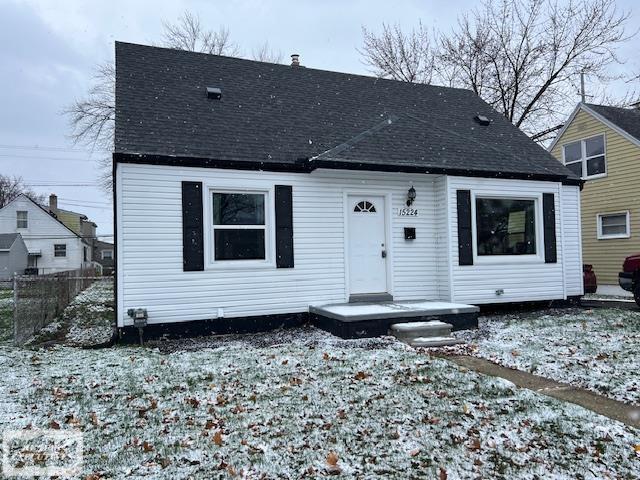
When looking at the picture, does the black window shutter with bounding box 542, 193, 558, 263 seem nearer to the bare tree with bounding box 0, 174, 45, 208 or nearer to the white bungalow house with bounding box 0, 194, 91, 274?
the white bungalow house with bounding box 0, 194, 91, 274

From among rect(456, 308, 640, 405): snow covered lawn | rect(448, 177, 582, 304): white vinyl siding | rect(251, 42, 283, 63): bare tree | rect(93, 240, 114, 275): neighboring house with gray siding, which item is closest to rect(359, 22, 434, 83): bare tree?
rect(251, 42, 283, 63): bare tree

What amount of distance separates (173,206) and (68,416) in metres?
4.38

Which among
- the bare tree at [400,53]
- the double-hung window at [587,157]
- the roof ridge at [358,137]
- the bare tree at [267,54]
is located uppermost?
the bare tree at [267,54]

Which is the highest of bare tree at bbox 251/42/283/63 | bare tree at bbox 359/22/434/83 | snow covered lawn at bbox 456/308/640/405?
bare tree at bbox 251/42/283/63

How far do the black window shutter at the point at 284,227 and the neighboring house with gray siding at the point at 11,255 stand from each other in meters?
32.2

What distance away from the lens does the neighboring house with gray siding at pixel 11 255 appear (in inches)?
1326

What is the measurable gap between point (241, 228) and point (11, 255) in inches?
1311

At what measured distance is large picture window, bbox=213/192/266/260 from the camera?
822cm

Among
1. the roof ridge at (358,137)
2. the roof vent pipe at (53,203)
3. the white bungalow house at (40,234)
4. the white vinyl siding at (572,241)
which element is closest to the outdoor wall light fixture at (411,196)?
the roof ridge at (358,137)

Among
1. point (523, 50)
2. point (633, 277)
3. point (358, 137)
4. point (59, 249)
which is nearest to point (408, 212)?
point (358, 137)

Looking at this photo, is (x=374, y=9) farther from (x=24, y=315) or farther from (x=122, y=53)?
(x=24, y=315)

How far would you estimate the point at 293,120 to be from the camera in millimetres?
9906

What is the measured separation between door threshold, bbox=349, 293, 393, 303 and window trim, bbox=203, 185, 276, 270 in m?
1.73

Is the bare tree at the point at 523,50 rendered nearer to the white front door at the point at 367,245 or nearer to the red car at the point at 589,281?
the red car at the point at 589,281
